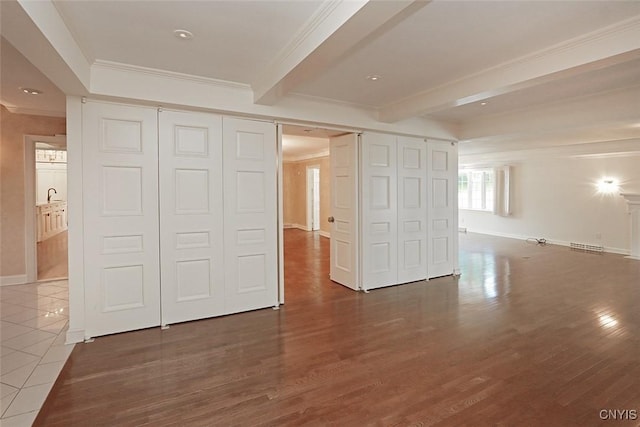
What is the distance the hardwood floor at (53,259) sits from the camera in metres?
5.57

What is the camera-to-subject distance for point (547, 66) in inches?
110

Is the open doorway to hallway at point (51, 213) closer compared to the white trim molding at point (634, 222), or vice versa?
the open doorway to hallway at point (51, 213)

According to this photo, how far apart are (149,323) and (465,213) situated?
1093 cm

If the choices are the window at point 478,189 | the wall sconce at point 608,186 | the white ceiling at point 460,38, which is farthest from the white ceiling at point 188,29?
the window at point 478,189

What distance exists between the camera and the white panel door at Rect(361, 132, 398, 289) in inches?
188

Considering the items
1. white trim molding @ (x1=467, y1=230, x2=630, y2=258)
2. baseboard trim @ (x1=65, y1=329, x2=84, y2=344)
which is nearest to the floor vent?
white trim molding @ (x1=467, y1=230, x2=630, y2=258)

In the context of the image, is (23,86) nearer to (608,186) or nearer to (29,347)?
(29,347)

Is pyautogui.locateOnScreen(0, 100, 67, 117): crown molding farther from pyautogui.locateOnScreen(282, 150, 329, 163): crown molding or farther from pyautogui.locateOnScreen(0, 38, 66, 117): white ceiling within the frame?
pyautogui.locateOnScreen(282, 150, 329, 163): crown molding

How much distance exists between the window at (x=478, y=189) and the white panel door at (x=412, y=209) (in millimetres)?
6243

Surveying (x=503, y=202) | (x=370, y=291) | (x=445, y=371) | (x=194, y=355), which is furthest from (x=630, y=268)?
(x=194, y=355)

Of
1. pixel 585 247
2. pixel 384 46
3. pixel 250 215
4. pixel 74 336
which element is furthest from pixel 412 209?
pixel 585 247

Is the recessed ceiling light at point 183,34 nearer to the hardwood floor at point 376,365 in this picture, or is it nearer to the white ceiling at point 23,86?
the white ceiling at point 23,86

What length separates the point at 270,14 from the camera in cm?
223

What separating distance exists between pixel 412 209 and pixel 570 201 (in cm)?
599
